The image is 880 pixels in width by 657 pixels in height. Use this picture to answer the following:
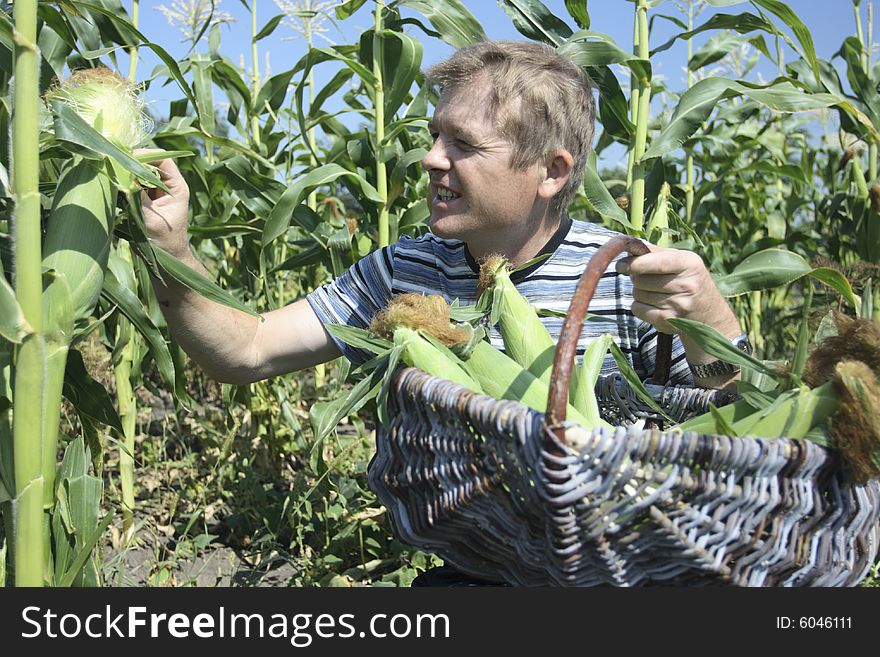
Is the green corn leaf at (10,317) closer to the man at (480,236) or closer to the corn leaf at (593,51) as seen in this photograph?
the man at (480,236)

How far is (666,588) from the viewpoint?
108 cm

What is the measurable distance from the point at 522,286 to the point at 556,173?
0.26 m

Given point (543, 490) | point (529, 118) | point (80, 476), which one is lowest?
point (543, 490)

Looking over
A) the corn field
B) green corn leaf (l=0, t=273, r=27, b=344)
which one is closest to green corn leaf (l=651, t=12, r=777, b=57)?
the corn field

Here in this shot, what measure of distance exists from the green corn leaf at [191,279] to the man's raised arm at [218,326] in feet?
0.39

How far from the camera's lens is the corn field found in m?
1.22

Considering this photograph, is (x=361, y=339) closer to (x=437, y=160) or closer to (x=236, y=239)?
(x=437, y=160)

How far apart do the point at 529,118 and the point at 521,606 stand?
1.04 m

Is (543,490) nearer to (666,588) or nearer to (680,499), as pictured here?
(680,499)

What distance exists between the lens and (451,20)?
2357 mm

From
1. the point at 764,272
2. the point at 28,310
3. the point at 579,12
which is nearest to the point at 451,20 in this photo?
the point at 579,12

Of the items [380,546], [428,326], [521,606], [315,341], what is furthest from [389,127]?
[521,606]

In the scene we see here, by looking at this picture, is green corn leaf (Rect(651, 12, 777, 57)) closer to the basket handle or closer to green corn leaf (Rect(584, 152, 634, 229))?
green corn leaf (Rect(584, 152, 634, 229))

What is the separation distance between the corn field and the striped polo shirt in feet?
0.70
